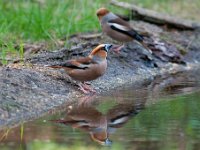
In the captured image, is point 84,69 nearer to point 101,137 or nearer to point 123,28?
point 101,137

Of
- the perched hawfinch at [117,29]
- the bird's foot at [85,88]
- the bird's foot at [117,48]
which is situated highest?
the bird's foot at [85,88]

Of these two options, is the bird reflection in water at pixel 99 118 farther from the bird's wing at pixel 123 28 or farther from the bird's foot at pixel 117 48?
the bird's wing at pixel 123 28

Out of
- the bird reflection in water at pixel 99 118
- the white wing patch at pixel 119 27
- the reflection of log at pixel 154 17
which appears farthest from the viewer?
the reflection of log at pixel 154 17

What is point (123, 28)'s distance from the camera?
1116cm

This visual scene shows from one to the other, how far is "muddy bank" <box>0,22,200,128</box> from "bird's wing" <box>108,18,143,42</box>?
0.29 meters

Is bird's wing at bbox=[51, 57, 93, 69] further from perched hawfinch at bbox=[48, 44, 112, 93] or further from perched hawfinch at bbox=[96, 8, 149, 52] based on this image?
perched hawfinch at bbox=[96, 8, 149, 52]

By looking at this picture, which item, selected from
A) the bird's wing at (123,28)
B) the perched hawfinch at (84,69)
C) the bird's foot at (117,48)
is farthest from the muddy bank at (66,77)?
the bird's wing at (123,28)

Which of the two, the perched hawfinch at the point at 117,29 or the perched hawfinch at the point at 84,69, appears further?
the perched hawfinch at the point at 117,29

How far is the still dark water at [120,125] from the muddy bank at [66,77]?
0.23 metres

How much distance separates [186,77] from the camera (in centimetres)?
1091

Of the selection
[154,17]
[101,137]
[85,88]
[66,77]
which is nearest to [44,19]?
[154,17]

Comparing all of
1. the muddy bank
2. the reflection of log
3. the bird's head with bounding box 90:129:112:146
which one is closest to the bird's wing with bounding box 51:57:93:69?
the muddy bank

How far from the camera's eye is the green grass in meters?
11.2

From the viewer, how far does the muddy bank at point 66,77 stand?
7.78 m
